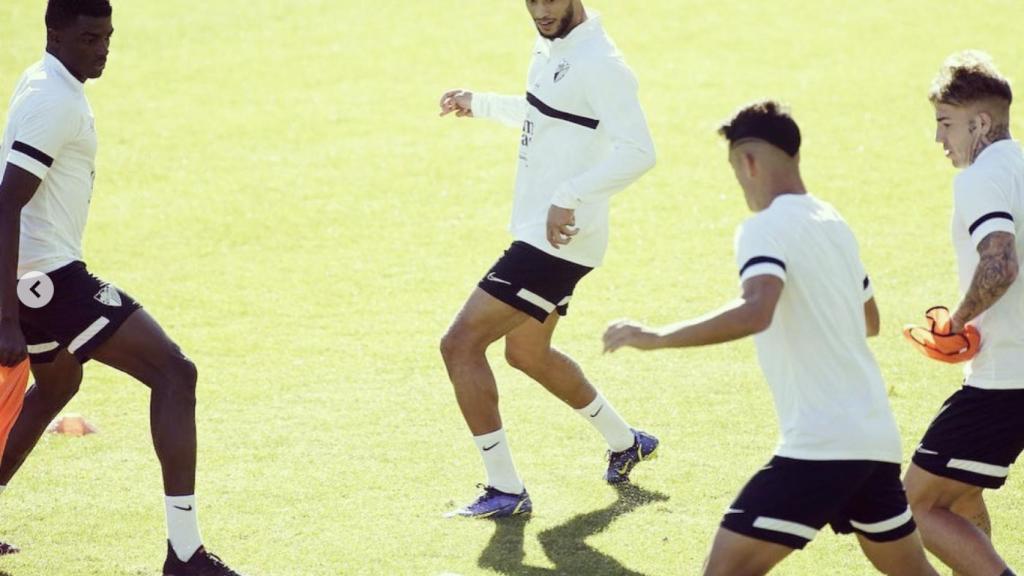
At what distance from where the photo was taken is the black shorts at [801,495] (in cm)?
484

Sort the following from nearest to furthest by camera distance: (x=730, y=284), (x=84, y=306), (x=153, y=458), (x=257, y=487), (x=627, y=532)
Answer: (x=84, y=306) < (x=627, y=532) < (x=257, y=487) < (x=153, y=458) < (x=730, y=284)

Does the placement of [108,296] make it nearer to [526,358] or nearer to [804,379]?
[526,358]

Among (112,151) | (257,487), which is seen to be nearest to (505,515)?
(257,487)

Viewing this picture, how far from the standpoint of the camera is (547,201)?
725cm

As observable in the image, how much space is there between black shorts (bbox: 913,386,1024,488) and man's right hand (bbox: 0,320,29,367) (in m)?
3.87

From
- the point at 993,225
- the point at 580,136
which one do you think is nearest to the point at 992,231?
the point at 993,225

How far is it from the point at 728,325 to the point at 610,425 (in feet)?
10.7

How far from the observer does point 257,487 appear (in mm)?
7824

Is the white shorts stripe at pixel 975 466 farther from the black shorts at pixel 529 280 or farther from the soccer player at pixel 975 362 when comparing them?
the black shorts at pixel 529 280

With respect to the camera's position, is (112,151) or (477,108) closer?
(477,108)

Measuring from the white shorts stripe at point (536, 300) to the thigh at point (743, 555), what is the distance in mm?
2485

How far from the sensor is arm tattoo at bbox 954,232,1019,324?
5.40 meters

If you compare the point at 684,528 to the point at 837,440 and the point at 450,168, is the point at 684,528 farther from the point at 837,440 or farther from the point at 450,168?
the point at 450,168

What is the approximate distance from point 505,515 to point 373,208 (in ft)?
28.0
